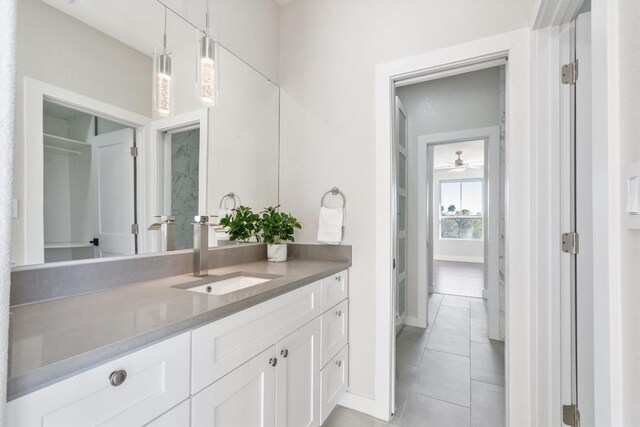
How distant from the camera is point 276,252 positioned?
6.20ft

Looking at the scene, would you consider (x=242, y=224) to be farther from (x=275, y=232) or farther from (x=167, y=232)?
(x=167, y=232)

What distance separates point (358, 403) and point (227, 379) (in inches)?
47.9

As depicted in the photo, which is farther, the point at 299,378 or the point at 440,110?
the point at 440,110

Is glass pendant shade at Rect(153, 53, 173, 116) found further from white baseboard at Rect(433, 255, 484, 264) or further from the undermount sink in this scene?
white baseboard at Rect(433, 255, 484, 264)

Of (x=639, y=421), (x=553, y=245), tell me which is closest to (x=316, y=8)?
(x=553, y=245)

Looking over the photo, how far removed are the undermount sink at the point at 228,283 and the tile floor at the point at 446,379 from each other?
99 centimetres

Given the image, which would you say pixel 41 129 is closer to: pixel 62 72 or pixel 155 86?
pixel 62 72

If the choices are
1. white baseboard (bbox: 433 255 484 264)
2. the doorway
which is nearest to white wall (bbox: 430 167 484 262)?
white baseboard (bbox: 433 255 484 264)

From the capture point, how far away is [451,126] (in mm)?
3195

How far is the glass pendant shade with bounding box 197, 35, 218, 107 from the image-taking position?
1.57m

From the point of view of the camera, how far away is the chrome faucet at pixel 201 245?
1395 mm

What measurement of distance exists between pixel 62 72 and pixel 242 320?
3.65 ft

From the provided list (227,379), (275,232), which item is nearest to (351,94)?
(275,232)

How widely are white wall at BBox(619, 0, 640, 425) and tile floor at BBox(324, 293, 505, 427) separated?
141 cm
